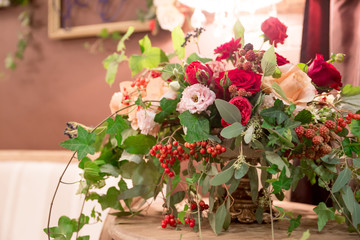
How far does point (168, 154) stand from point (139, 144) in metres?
0.10

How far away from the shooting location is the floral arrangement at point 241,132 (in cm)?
61

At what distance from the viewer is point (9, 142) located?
1837mm

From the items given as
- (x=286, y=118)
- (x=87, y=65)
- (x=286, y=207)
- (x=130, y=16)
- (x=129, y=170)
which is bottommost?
(x=286, y=207)

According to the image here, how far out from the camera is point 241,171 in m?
0.61

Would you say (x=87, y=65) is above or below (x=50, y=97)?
above

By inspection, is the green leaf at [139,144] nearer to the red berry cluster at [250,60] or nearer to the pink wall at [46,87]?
the red berry cluster at [250,60]

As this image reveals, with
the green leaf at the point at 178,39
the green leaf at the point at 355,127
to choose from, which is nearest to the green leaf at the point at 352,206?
the green leaf at the point at 355,127

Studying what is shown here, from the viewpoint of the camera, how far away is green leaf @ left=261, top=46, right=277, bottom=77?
61 centimetres

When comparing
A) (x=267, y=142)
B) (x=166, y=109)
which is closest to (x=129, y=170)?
(x=166, y=109)

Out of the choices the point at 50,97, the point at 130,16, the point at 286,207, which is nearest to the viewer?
the point at 286,207

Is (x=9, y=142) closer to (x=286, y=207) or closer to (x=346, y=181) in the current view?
(x=286, y=207)

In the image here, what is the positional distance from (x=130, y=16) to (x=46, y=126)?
2.28 feet

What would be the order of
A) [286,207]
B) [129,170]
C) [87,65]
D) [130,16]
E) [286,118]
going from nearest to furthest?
[286,118], [129,170], [286,207], [130,16], [87,65]

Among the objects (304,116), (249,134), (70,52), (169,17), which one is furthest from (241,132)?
(70,52)
